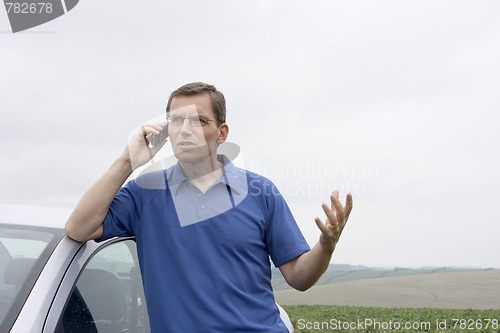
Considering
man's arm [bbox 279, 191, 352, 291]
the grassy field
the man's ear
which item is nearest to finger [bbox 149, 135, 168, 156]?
the man's ear

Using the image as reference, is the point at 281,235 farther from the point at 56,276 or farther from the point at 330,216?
the point at 56,276

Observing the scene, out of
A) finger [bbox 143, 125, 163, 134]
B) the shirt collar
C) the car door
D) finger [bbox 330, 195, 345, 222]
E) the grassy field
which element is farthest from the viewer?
the grassy field

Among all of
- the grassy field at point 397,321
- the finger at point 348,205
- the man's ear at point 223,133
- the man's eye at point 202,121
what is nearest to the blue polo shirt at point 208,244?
the man's ear at point 223,133

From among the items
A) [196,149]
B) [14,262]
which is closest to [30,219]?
[14,262]

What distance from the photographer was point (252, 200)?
2.56 meters

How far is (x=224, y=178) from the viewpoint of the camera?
265cm

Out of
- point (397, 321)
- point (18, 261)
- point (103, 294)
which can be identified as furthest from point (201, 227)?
point (397, 321)

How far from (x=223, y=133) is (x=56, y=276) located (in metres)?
→ 0.91

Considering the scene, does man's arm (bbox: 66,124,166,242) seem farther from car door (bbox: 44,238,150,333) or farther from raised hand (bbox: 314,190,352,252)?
raised hand (bbox: 314,190,352,252)

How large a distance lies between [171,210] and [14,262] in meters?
0.66

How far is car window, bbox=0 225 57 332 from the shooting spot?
2291 mm

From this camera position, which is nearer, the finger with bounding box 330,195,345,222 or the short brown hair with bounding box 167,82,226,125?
the finger with bounding box 330,195,345,222

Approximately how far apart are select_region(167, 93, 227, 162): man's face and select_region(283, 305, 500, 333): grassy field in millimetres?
7373

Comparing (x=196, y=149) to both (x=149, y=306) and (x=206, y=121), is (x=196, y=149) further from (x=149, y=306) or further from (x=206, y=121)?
(x=149, y=306)
